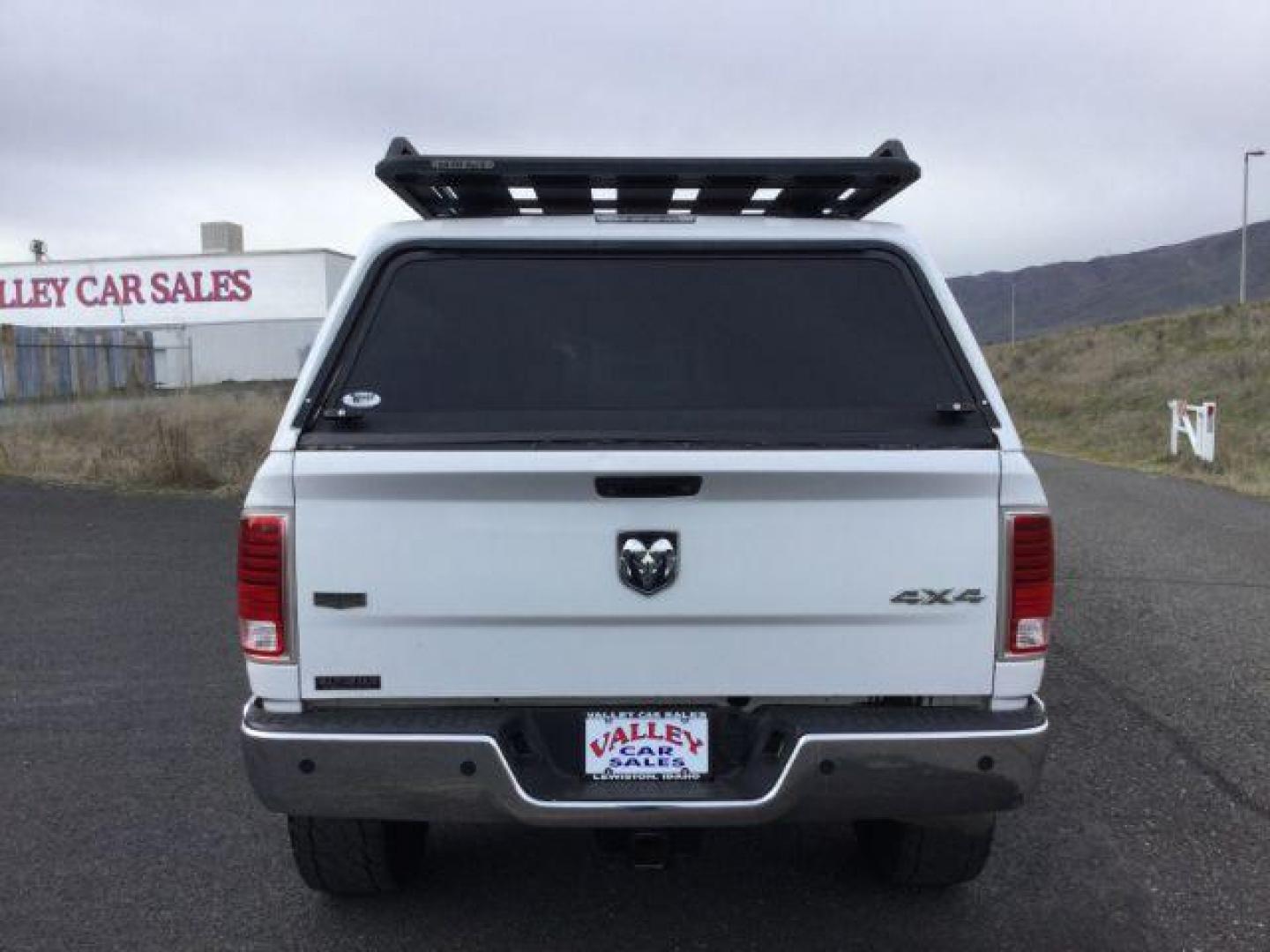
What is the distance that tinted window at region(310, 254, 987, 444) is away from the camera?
3193 mm

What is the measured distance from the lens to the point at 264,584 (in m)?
3.00

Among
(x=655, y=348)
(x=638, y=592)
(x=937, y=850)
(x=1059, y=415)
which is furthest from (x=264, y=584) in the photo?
(x=1059, y=415)

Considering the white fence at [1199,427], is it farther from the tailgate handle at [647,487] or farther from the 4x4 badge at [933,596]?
the tailgate handle at [647,487]

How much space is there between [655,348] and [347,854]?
5.68ft

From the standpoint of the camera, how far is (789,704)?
309 centimetres

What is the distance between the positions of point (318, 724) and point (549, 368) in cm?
111

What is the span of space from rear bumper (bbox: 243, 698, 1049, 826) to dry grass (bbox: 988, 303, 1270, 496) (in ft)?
43.9

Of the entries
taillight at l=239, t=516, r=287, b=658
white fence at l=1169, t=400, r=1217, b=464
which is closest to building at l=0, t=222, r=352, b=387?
white fence at l=1169, t=400, r=1217, b=464

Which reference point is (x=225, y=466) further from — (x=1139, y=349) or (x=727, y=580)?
(x=1139, y=349)

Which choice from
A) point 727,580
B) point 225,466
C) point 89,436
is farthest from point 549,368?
point 89,436

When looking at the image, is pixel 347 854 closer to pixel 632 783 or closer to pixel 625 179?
pixel 632 783

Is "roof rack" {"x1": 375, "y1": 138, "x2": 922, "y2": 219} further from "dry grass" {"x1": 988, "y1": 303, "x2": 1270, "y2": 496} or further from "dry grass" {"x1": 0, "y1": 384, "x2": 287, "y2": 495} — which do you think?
"dry grass" {"x1": 988, "y1": 303, "x2": 1270, "y2": 496}

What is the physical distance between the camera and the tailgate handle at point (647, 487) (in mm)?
2990

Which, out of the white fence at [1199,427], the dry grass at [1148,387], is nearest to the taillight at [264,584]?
the dry grass at [1148,387]
